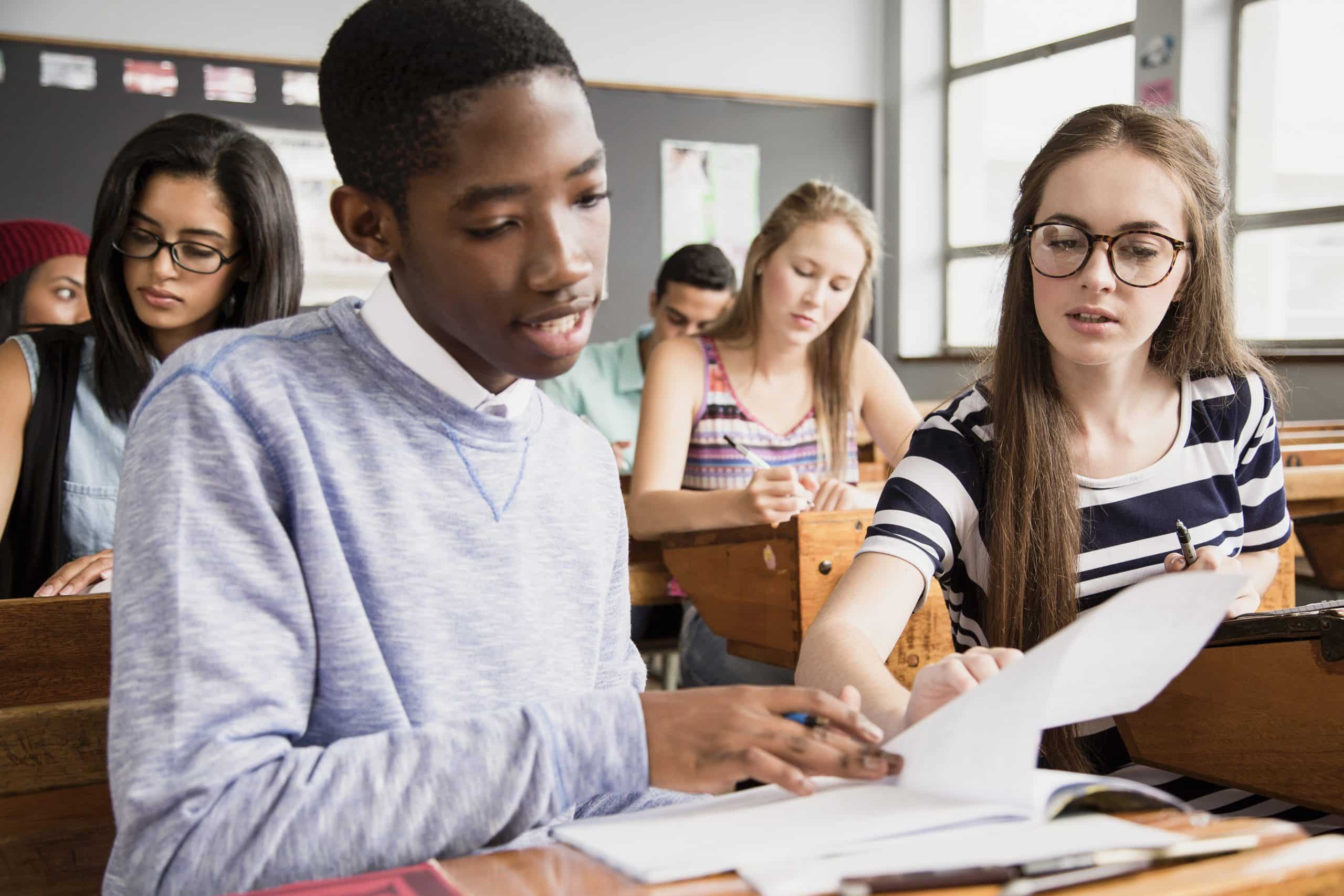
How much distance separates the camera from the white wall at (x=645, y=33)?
5035 mm

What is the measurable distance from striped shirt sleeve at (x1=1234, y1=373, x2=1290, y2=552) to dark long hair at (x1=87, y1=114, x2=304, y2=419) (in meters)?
1.34

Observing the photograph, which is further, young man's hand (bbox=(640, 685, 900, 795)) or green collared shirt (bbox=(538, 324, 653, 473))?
green collared shirt (bbox=(538, 324, 653, 473))

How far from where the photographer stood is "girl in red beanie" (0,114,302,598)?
1.76m

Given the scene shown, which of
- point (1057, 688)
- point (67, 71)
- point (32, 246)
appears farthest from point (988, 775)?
point (67, 71)

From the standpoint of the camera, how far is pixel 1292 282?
4.72m

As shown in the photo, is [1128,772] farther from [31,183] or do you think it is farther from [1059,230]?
[31,183]

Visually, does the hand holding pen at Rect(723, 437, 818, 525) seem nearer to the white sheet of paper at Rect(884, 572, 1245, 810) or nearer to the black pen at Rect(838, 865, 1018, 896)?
the white sheet of paper at Rect(884, 572, 1245, 810)

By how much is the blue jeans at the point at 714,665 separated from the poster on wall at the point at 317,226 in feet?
11.2

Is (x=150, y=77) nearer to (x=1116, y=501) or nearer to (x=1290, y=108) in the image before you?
(x=1290, y=108)

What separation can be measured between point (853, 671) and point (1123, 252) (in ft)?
1.95

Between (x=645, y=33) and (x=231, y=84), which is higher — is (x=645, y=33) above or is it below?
above

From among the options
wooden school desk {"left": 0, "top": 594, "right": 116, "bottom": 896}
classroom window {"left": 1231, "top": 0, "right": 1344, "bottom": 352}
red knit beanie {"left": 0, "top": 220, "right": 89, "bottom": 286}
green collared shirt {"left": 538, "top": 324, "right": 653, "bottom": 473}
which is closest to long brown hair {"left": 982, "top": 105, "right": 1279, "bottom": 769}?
wooden school desk {"left": 0, "top": 594, "right": 116, "bottom": 896}

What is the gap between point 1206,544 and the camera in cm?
138

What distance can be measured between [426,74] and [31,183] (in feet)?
16.2
